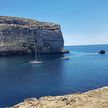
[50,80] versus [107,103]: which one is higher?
[107,103]

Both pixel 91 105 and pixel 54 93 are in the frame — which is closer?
pixel 91 105

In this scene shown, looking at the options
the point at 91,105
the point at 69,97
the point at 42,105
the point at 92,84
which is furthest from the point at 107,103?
the point at 92,84

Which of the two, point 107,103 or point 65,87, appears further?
point 65,87

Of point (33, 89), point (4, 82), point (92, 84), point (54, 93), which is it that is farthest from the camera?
point (4, 82)

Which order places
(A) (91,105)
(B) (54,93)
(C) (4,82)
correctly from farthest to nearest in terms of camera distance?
A: (C) (4,82) < (B) (54,93) < (A) (91,105)

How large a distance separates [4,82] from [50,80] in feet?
47.3

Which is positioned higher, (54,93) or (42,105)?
(42,105)

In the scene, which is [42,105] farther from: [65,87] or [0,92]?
[65,87]

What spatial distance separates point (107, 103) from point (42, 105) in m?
5.96

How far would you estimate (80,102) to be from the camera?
27.7 meters

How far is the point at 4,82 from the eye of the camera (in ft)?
307

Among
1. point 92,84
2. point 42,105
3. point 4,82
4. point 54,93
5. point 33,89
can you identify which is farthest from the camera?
point 4,82

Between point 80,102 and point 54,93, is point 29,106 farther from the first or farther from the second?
point 54,93

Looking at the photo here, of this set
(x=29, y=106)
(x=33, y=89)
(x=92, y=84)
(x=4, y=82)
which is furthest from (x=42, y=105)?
(x=4, y=82)
